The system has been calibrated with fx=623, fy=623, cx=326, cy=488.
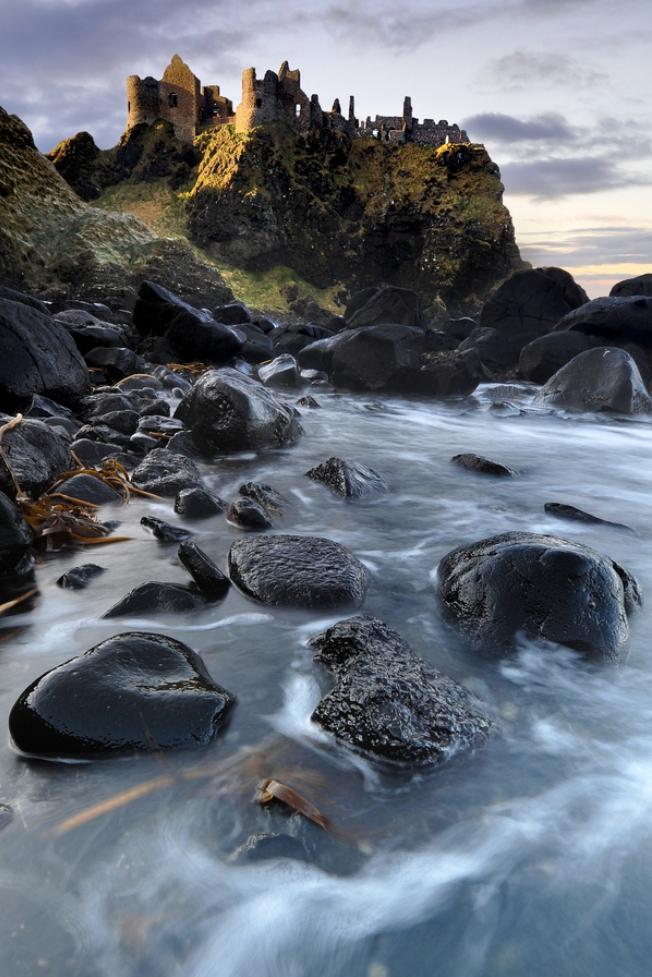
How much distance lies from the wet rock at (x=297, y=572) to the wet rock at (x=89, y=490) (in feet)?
5.01

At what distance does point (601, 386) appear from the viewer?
37.0 ft

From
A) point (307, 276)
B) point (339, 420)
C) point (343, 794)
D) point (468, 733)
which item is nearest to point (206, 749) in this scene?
point (343, 794)

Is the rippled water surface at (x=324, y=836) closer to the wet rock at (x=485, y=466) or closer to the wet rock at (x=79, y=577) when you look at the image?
the wet rock at (x=79, y=577)

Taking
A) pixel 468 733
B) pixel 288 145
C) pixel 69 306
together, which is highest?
pixel 288 145

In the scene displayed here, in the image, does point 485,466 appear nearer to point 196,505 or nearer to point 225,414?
point 225,414

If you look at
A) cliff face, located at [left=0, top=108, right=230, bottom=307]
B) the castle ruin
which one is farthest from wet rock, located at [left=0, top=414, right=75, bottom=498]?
the castle ruin

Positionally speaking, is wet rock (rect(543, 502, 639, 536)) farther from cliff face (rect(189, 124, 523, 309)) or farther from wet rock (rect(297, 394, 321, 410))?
cliff face (rect(189, 124, 523, 309))

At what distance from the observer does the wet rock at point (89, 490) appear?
4.54 metres

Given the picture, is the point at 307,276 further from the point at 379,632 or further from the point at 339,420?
the point at 379,632

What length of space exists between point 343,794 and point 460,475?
4.87 m

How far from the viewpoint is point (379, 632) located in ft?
Result: 8.82

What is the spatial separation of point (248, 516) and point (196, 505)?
459 mm

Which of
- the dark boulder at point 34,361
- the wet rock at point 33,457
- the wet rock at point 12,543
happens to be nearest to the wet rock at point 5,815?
the wet rock at point 12,543

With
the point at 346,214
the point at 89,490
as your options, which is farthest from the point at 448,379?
the point at 346,214
